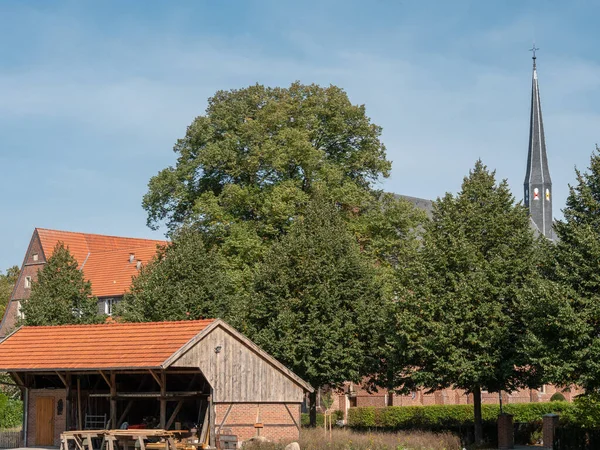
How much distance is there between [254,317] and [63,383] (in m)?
8.91

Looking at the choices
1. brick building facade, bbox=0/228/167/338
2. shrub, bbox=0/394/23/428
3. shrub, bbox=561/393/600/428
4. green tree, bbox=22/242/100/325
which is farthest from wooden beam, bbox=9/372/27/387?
brick building facade, bbox=0/228/167/338

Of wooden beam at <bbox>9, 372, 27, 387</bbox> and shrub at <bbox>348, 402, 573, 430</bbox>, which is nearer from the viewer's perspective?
wooden beam at <bbox>9, 372, 27, 387</bbox>

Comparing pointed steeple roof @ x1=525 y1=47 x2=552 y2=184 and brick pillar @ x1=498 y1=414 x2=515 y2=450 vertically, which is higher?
pointed steeple roof @ x1=525 y1=47 x2=552 y2=184

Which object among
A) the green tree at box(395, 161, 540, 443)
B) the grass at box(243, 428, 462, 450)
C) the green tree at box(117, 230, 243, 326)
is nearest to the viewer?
the grass at box(243, 428, 462, 450)

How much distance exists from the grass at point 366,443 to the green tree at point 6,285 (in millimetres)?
54628

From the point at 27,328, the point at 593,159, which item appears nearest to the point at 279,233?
the point at 27,328

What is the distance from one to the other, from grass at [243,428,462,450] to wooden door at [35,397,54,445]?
10055mm

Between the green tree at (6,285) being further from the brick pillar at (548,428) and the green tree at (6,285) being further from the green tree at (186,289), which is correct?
the brick pillar at (548,428)

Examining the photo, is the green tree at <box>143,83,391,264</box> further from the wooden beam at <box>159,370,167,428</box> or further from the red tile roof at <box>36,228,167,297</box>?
the wooden beam at <box>159,370,167,428</box>

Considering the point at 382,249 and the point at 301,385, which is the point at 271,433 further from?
the point at 382,249

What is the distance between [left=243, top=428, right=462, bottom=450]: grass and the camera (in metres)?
28.4

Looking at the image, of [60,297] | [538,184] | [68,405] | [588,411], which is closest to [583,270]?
[588,411]

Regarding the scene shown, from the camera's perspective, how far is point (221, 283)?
4328 centimetres

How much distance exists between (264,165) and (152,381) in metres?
17.3
